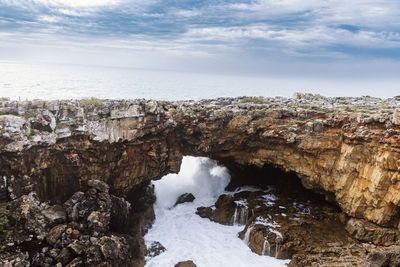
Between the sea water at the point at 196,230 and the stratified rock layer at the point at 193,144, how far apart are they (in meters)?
3.62

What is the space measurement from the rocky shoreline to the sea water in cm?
88

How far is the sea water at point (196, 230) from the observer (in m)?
16.0

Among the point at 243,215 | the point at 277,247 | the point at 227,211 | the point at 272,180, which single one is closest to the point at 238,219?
the point at 243,215

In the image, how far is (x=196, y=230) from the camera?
18906 millimetres

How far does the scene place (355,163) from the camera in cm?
1614

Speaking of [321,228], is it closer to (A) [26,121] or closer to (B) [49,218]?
(B) [49,218]

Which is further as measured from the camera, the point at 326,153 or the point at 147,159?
the point at 147,159

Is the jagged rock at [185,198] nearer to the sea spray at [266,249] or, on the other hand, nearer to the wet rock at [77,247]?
the sea spray at [266,249]

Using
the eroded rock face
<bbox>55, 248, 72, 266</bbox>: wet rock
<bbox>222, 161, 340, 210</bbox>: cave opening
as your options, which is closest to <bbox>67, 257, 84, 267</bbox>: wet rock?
the eroded rock face

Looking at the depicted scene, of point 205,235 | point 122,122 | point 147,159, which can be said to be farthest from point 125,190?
point 205,235

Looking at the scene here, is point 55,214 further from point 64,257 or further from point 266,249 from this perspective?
point 266,249

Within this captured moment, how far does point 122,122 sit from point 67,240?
269 inches

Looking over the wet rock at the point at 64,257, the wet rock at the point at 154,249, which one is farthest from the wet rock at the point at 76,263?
the wet rock at the point at 154,249

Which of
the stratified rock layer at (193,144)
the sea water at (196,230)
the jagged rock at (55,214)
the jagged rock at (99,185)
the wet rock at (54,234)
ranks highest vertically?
the stratified rock layer at (193,144)
